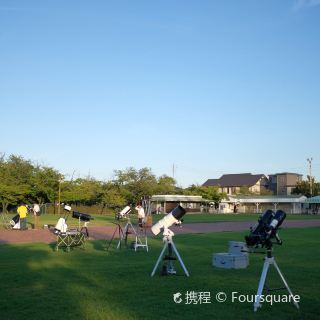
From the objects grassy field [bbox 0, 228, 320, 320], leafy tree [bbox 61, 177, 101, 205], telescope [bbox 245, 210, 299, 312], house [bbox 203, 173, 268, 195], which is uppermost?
house [bbox 203, 173, 268, 195]

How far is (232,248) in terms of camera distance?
12672 millimetres

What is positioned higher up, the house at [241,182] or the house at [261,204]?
the house at [241,182]

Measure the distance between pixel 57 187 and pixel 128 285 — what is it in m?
56.7

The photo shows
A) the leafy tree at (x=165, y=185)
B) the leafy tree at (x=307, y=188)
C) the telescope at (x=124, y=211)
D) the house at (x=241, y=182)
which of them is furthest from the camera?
the house at (x=241, y=182)

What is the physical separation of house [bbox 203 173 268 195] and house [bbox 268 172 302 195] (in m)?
2.90

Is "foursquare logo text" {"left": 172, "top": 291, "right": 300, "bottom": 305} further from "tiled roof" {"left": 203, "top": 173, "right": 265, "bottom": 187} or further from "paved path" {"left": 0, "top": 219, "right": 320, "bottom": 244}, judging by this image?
"tiled roof" {"left": 203, "top": 173, "right": 265, "bottom": 187}

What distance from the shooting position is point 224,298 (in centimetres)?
798

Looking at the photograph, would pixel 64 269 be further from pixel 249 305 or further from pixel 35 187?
pixel 35 187

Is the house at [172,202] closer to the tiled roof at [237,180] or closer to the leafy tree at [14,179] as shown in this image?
the leafy tree at [14,179]

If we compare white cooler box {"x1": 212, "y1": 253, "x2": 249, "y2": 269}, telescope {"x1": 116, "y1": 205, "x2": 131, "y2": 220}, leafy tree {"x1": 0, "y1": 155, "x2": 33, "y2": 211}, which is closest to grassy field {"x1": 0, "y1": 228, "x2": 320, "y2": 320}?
white cooler box {"x1": 212, "y1": 253, "x2": 249, "y2": 269}

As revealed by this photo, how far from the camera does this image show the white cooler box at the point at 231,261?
11.4 meters

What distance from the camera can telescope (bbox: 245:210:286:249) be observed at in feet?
23.3

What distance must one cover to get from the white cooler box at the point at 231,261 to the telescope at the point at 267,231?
13.1 ft

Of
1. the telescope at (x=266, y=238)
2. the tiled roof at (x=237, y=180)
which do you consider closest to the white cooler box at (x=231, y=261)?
the telescope at (x=266, y=238)
